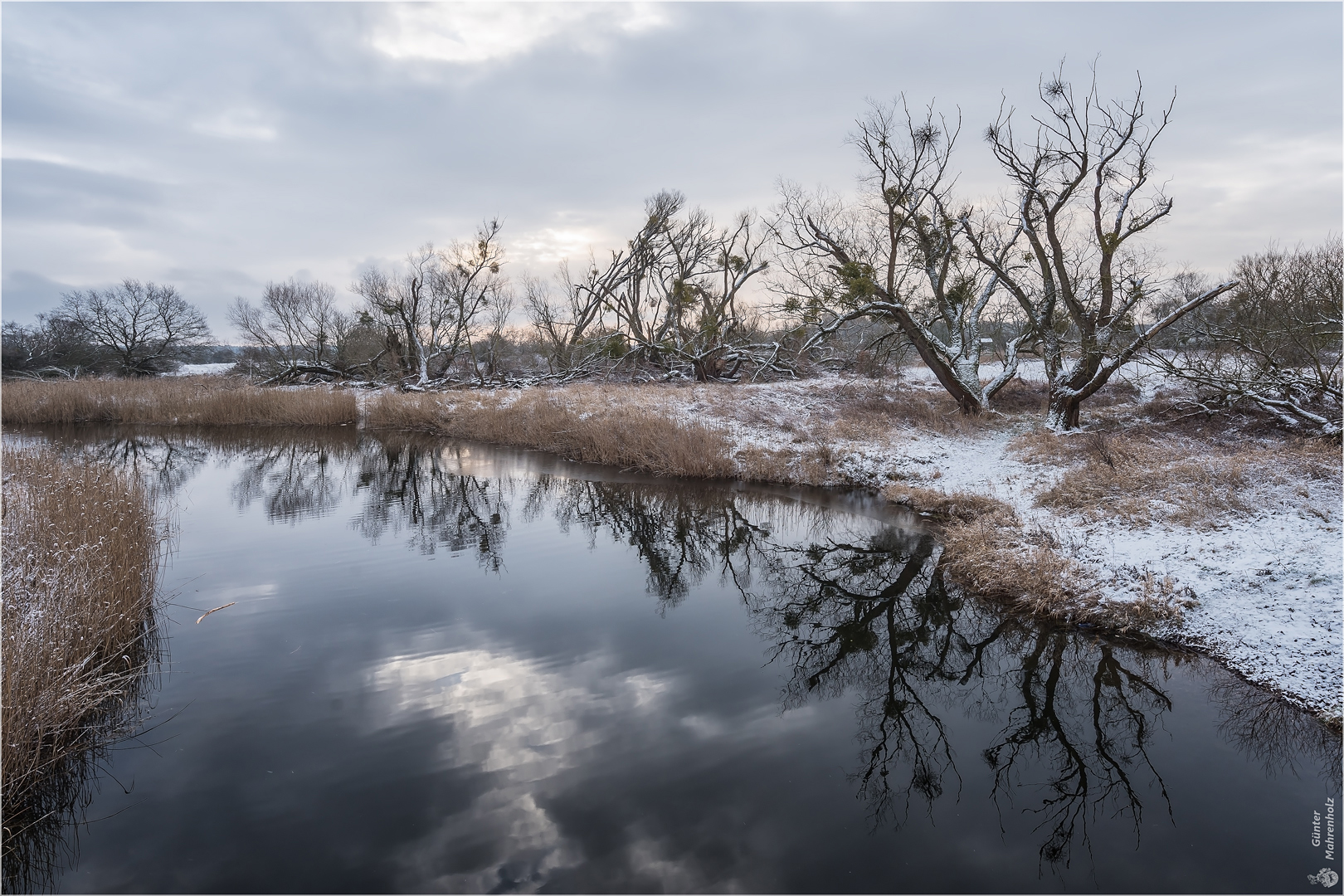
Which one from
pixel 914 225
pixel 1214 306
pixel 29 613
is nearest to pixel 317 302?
pixel 914 225

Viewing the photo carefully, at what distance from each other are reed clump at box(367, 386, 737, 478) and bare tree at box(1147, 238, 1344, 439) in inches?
324

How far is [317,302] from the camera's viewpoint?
35.1 metres

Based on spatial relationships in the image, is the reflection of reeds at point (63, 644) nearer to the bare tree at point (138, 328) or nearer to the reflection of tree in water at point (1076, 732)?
the reflection of tree in water at point (1076, 732)

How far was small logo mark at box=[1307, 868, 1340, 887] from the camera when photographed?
372 cm

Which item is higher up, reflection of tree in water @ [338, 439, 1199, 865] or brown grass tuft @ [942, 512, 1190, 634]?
brown grass tuft @ [942, 512, 1190, 634]

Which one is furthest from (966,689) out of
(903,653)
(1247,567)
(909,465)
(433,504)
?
(433,504)

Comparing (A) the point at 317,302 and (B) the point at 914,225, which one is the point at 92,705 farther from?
(A) the point at 317,302

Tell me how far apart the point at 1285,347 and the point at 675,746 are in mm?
14400

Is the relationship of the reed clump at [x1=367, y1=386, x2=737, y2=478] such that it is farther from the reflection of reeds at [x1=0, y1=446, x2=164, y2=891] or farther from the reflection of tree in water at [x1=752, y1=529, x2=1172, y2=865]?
the reflection of reeds at [x1=0, y1=446, x2=164, y2=891]

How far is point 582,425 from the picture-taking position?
1695cm

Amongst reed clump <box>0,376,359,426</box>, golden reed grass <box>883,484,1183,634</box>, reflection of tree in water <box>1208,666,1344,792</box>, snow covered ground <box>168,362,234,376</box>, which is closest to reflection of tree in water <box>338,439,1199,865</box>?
golden reed grass <box>883,484,1183,634</box>

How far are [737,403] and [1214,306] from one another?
12.3 m

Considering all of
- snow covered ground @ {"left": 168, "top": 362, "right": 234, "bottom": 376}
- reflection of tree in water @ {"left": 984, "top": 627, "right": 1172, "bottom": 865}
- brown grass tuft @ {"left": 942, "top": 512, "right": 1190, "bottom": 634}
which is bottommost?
reflection of tree in water @ {"left": 984, "top": 627, "right": 1172, "bottom": 865}

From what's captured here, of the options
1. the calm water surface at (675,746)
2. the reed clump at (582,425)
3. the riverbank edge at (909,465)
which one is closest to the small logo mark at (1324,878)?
the calm water surface at (675,746)
